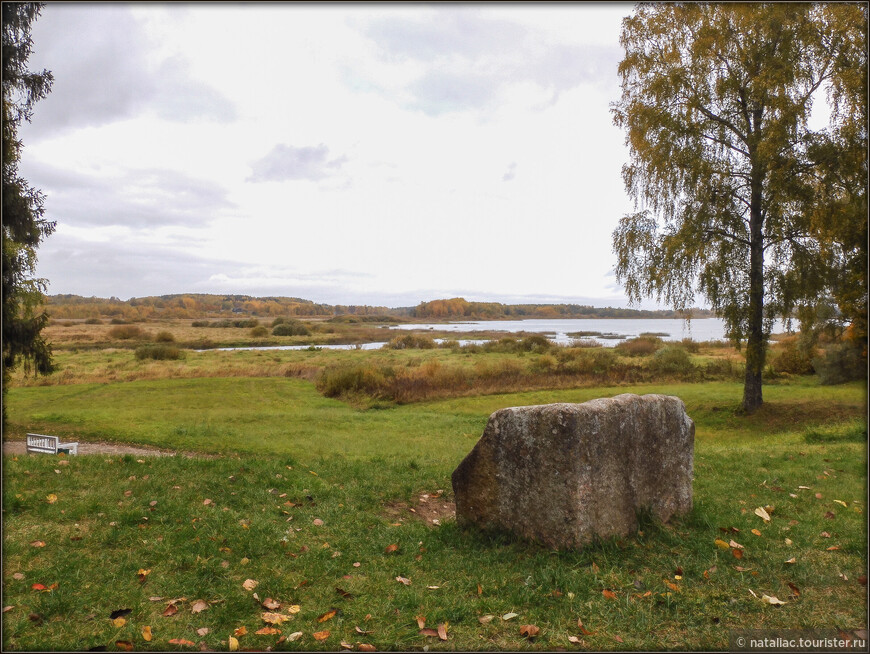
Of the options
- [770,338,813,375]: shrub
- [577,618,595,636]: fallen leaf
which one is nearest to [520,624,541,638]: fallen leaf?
[577,618,595,636]: fallen leaf

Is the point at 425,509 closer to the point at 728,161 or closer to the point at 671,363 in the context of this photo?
the point at 728,161

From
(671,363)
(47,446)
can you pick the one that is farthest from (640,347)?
(47,446)

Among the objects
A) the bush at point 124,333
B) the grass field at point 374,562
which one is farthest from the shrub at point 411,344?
the grass field at point 374,562

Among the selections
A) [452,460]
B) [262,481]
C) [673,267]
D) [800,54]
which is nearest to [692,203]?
[673,267]

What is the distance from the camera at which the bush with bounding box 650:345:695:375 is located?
96.4ft

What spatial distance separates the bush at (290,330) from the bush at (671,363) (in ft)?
196

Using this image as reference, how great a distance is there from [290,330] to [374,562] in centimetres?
7897

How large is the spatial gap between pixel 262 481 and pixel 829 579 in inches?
277

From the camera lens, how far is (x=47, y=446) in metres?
9.90

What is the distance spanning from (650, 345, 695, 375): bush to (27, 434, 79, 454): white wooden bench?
90.3ft

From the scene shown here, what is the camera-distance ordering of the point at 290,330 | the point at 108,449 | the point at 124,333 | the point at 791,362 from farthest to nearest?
the point at 290,330 < the point at 124,333 < the point at 791,362 < the point at 108,449

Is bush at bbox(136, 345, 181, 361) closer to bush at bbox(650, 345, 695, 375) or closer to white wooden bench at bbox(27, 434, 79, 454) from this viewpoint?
white wooden bench at bbox(27, 434, 79, 454)

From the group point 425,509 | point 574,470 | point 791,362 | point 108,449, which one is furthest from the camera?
point 791,362

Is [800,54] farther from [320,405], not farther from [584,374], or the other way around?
[320,405]
